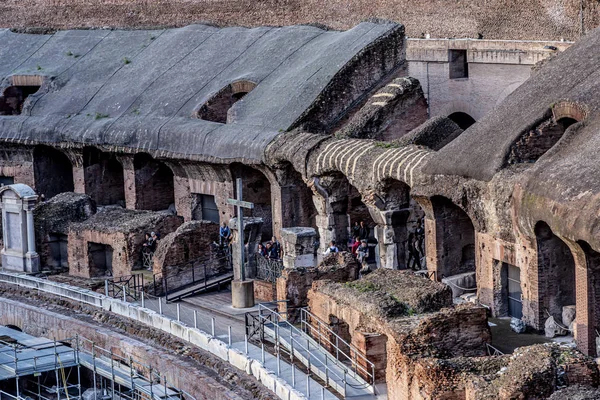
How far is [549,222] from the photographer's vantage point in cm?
2331

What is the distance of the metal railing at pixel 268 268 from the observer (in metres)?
30.5

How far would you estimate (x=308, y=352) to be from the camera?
2312 centimetres

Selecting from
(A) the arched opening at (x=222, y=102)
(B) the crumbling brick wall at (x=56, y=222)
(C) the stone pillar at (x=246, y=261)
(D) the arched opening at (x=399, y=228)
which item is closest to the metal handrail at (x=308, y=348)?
(C) the stone pillar at (x=246, y=261)

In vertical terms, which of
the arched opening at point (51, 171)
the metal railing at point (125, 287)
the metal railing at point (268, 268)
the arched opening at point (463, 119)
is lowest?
the metal railing at point (125, 287)

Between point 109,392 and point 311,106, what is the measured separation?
10010 millimetres

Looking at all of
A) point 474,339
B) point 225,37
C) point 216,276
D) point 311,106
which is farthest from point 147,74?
point 474,339

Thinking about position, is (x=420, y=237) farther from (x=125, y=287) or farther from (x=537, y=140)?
(x=125, y=287)

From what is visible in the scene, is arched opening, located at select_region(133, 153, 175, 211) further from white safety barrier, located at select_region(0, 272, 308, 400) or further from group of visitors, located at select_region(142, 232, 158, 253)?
white safety barrier, located at select_region(0, 272, 308, 400)

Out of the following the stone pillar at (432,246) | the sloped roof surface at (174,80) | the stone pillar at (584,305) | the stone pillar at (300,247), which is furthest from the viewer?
the sloped roof surface at (174,80)

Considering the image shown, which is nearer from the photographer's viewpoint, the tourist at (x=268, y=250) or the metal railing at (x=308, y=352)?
the metal railing at (x=308, y=352)

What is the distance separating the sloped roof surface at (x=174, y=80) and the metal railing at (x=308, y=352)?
8.32 meters

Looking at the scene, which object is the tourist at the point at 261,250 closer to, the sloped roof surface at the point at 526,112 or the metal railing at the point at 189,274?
the metal railing at the point at 189,274

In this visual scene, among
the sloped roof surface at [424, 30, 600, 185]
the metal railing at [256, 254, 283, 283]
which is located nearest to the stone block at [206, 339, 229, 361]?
the metal railing at [256, 254, 283, 283]

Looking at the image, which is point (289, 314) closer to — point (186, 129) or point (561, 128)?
point (561, 128)
